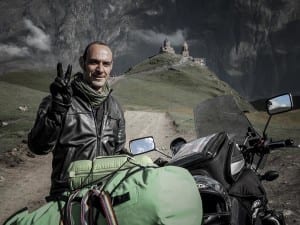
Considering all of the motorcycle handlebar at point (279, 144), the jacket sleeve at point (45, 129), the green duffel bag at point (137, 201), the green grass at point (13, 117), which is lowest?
the green duffel bag at point (137, 201)

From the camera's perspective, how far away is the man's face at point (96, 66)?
13.8 feet

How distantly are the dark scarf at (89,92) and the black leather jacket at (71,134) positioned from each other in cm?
7

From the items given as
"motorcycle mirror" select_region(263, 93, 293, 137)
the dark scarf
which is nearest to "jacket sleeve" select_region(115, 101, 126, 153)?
the dark scarf

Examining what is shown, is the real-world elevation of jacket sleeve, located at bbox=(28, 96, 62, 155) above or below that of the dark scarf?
below

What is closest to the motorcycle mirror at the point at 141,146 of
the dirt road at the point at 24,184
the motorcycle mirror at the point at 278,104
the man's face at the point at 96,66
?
the man's face at the point at 96,66

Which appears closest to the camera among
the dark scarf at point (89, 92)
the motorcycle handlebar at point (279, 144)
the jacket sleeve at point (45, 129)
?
the jacket sleeve at point (45, 129)

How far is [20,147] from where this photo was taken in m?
16.8

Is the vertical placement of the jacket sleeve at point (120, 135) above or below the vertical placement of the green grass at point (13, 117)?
below

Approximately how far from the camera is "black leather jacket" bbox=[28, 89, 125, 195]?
3.68m

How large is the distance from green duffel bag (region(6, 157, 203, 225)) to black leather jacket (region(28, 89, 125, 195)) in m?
0.97

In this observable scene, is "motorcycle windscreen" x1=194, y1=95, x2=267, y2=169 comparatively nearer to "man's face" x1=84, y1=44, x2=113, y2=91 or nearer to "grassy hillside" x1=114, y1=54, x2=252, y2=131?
"man's face" x1=84, y1=44, x2=113, y2=91

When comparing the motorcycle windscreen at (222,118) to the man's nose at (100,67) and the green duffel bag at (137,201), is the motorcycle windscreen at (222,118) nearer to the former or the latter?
the man's nose at (100,67)

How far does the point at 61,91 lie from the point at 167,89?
11486 centimetres

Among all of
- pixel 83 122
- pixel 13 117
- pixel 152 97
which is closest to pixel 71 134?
pixel 83 122
